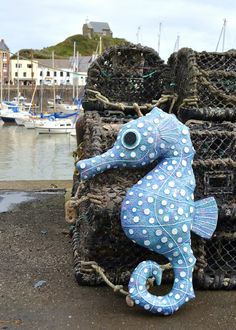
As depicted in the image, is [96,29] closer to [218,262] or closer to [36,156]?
[36,156]

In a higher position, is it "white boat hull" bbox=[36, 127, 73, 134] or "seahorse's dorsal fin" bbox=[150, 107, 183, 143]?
"seahorse's dorsal fin" bbox=[150, 107, 183, 143]

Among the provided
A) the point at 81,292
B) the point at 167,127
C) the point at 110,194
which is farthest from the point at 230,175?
the point at 81,292

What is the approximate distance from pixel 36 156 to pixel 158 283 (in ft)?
66.4

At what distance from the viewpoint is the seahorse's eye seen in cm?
264

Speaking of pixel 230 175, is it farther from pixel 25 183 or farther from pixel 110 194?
pixel 25 183

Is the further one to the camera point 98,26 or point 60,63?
point 98,26

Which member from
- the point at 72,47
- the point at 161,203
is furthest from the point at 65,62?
the point at 161,203

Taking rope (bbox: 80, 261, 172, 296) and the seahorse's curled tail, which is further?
rope (bbox: 80, 261, 172, 296)

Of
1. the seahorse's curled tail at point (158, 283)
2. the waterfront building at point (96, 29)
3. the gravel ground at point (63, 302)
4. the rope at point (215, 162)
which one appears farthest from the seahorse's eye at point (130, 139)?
the waterfront building at point (96, 29)

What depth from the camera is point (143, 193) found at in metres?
2.63

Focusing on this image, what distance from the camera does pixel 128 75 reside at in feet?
14.5

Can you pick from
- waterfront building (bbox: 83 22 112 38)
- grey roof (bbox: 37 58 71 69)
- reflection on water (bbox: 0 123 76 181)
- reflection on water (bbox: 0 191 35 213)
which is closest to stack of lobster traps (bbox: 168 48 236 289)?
reflection on water (bbox: 0 191 35 213)

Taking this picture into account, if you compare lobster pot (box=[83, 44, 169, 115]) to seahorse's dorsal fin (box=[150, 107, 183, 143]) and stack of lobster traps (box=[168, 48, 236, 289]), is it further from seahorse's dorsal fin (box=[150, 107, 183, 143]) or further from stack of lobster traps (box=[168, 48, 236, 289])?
seahorse's dorsal fin (box=[150, 107, 183, 143])

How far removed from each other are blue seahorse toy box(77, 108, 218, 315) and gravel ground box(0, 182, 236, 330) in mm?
126
